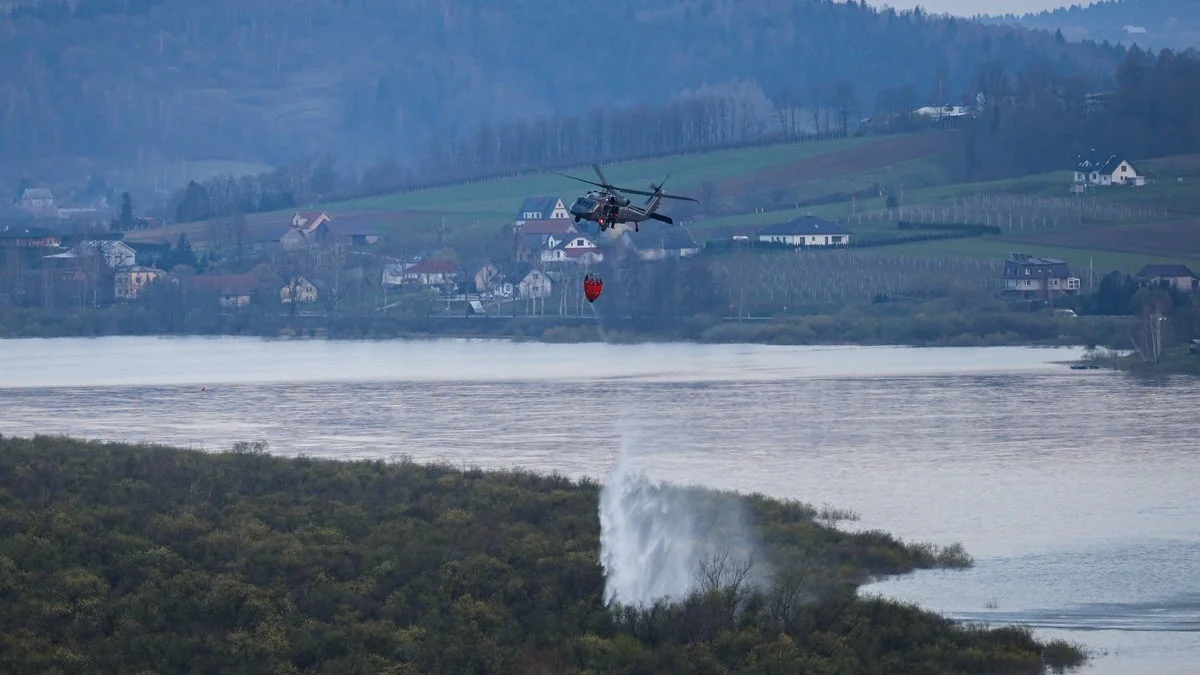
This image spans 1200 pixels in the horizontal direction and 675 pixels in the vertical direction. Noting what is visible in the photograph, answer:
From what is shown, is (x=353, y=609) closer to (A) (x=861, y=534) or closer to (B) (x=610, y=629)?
(B) (x=610, y=629)

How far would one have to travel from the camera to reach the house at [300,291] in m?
114

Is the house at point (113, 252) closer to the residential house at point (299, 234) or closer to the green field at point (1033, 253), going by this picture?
the residential house at point (299, 234)

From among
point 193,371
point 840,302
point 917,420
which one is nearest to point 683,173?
point 840,302

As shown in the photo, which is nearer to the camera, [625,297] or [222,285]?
[625,297]

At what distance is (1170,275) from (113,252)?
68.0 meters

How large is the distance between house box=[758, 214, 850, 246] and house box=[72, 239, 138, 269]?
134ft

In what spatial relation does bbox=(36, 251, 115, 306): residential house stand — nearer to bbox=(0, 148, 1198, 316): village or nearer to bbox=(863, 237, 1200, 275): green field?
bbox=(0, 148, 1198, 316): village

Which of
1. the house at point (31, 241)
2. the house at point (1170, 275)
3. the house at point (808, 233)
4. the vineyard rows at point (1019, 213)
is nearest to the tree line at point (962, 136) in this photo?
the vineyard rows at point (1019, 213)

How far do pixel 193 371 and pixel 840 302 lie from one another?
32.2 metres

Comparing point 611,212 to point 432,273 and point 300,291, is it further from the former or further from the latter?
point 300,291

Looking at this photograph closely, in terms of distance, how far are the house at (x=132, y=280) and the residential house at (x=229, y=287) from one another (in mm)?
3354

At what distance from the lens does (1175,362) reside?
75188mm

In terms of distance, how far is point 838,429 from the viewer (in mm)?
57188

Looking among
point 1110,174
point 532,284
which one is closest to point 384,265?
point 532,284
